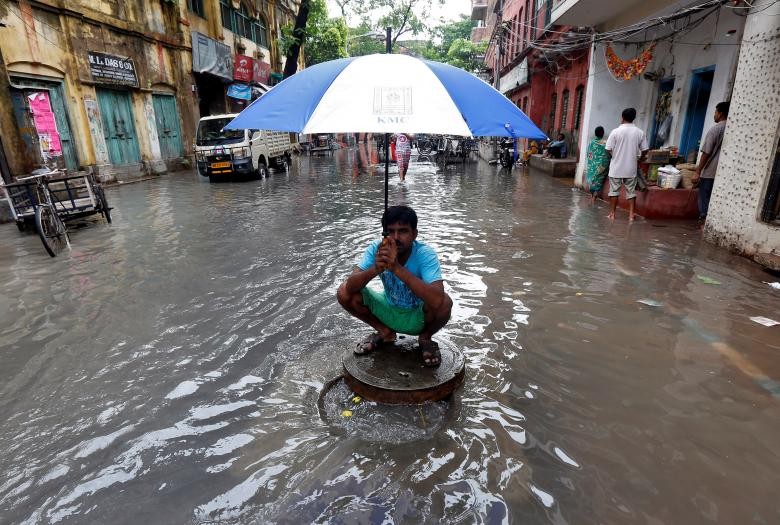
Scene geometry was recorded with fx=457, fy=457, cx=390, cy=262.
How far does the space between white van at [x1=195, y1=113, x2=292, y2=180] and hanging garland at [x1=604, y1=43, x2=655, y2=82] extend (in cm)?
1020

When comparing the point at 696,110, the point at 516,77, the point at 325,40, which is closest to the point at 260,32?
the point at 325,40

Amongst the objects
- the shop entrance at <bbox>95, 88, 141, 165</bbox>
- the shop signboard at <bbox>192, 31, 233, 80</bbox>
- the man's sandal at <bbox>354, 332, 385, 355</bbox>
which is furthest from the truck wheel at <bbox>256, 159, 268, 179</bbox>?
the man's sandal at <bbox>354, 332, 385, 355</bbox>

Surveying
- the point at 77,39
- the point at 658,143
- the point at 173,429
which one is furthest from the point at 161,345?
the point at 77,39

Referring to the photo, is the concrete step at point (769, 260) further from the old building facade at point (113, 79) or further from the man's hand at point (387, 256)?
the old building facade at point (113, 79)

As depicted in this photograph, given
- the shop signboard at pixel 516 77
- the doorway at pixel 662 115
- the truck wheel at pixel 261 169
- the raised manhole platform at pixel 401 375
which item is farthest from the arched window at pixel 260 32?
the raised manhole platform at pixel 401 375

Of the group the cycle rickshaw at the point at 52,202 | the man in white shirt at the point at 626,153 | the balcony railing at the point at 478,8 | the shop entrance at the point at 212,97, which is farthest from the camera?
the balcony railing at the point at 478,8

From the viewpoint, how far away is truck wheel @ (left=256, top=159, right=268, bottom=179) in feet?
53.0

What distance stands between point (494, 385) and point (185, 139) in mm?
20164

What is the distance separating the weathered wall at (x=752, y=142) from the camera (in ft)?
19.2

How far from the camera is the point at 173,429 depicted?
2863 mm

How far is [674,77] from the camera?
1101 cm

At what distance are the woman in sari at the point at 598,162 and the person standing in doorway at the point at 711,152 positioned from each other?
209 cm

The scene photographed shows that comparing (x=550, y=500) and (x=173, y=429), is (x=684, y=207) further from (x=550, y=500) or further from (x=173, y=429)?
(x=173, y=429)

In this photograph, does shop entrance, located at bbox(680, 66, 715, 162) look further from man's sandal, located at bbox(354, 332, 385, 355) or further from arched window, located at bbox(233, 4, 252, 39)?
arched window, located at bbox(233, 4, 252, 39)
